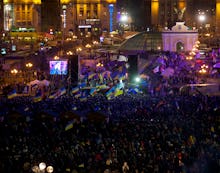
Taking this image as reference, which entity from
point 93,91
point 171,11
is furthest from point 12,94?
point 171,11

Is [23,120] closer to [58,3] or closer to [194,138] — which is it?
[194,138]

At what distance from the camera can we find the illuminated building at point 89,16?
96812 mm

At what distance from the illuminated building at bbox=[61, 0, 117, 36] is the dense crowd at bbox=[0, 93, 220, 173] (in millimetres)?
73500

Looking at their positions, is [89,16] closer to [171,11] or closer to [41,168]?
[171,11]

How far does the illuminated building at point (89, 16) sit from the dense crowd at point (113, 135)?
241ft

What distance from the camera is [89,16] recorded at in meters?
101

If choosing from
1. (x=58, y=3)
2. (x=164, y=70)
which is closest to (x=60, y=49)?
(x=164, y=70)

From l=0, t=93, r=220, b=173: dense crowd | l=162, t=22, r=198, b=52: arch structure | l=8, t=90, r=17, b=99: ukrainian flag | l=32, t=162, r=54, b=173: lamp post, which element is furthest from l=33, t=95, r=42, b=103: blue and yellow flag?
l=162, t=22, r=198, b=52: arch structure

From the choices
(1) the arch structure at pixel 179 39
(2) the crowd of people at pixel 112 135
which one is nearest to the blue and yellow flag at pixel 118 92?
(2) the crowd of people at pixel 112 135

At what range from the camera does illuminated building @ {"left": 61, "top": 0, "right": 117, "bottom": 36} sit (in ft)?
318

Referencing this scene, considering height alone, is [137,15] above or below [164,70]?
above

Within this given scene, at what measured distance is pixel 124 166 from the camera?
15258 millimetres

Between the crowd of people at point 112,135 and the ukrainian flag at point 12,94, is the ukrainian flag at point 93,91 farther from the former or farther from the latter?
the ukrainian flag at point 12,94

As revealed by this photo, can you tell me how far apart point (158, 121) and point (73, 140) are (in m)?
4.08
